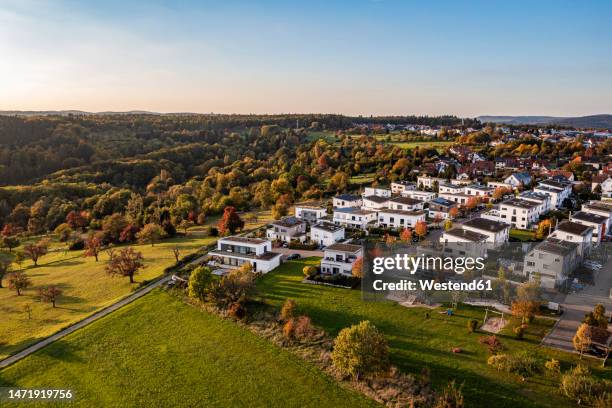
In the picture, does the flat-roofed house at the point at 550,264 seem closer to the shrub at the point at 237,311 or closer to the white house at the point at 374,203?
Result: the shrub at the point at 237,311

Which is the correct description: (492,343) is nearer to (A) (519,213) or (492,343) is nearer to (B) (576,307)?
(B) (576,307)

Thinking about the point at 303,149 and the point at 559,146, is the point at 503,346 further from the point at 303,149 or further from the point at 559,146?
the point at 303,149

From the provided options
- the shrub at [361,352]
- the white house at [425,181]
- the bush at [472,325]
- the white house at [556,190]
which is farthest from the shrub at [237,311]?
the white house at [425,181]

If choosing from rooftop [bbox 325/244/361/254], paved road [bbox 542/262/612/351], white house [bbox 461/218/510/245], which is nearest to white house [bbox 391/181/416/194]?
white house [bbox 461/218/510/245]

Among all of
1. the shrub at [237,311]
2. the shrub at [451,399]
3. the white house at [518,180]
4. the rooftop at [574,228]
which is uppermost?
the white house at [518,180]

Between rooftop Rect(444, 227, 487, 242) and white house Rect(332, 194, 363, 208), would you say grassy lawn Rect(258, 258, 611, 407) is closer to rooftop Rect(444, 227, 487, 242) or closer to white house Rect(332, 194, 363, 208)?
rooftop Rect(444, 227, 487, 242)
